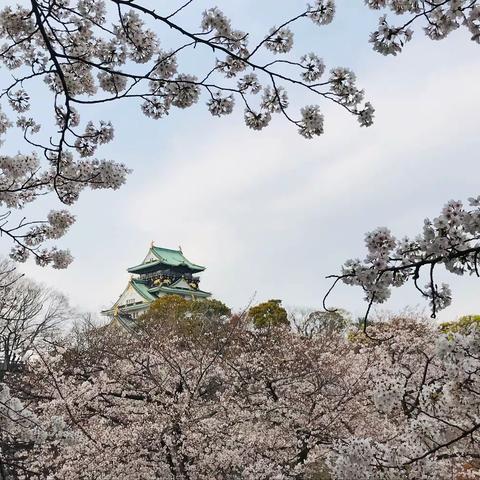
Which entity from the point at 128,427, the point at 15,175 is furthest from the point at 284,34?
the point at 128,427

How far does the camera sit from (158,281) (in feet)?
156

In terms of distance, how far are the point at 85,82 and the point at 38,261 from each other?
2.03 metres

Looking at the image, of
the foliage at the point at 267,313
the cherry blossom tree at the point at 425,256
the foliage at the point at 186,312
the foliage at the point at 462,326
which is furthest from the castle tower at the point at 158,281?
the cherry blossom tree at the point at 425,256

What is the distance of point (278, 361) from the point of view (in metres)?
11.9

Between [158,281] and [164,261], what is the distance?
228cm

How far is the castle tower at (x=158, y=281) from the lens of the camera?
44.2 meters

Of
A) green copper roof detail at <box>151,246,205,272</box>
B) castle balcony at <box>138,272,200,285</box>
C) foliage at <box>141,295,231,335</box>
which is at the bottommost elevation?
foliage at <box>141,295,231,335</box>

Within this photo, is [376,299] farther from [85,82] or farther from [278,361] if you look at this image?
[278,361]

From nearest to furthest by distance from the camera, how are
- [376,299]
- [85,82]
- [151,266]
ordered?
1. [376,299]
2. [85,82]
3. [151,266]

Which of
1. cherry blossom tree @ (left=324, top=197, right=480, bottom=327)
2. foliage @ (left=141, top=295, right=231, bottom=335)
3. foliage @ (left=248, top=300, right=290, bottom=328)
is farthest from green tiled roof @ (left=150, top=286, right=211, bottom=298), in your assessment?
cherry blossom tree @ (left=324, top=197, right=480, bottom=327)

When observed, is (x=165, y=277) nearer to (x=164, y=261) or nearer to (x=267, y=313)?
(x=164, y=261)

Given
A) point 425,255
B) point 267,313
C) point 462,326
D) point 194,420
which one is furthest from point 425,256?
point 267,313

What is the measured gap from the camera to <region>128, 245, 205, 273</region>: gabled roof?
49219 mm

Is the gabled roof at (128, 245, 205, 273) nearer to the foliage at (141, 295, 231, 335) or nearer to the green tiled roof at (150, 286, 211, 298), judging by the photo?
the green tiled roof at (150, 286, 211, 298)
